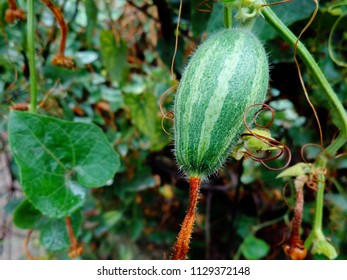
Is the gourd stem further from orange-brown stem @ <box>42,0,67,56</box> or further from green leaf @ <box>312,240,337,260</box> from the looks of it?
green leaf @ <box>312,240,337,260</box>

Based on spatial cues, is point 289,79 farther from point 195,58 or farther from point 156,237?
point 156,237

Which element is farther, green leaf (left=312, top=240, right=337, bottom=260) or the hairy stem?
green leaf (left=312, top=240, right=337, bottom=260)

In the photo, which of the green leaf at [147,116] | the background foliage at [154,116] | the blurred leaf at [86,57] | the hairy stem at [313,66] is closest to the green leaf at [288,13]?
the background foliage at [154,116]

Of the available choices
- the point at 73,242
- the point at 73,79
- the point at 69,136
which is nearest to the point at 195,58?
the point at 69,136

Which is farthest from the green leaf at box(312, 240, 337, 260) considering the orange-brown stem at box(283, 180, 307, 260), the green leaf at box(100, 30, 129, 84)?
the green leaf at box(100, 30, 129, 84)

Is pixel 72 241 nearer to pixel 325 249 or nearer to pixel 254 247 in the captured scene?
pixel 325 249

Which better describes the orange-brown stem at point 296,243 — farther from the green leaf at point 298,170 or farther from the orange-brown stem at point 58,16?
the orange-brown stem at point 58,16
